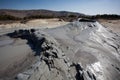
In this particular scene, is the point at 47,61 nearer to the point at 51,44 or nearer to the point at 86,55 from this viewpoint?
the point at 51,44

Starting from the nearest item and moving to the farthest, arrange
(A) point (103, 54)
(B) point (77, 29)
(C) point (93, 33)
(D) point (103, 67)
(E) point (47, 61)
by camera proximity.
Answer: (E) point (47, 61), (D) point (103, 67), (A) point (103, 54), (C) point (93, 33), (B) point (77, 29)

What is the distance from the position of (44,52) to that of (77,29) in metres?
2.70

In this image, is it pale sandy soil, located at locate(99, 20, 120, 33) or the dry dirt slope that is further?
pale sandy soil, located at locate(99, 20, 120, 33)

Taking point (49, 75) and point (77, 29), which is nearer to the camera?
point (49, 75)

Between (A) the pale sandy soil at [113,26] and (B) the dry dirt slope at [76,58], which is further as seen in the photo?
(A) the pale sandy soil at [113,26]

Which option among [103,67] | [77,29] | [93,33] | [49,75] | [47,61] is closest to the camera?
[49,75]

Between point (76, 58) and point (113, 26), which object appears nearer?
point (76, 58)

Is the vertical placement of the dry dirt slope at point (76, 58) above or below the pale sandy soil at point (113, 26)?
above

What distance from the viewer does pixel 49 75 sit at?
9.17 ft

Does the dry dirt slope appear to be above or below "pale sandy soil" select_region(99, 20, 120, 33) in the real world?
above

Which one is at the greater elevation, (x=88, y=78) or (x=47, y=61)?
(x=47, y=61)

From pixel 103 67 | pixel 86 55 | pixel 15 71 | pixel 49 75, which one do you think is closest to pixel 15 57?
pixel 15 71

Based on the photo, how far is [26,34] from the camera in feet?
18.1

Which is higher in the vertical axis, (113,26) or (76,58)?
(76,58)
